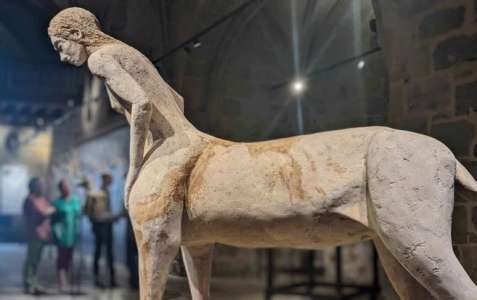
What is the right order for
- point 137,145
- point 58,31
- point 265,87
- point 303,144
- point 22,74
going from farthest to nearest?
1. point 265,87
2. point 22,74
3. point 58,31
4. point 137,145
5. point 303,144

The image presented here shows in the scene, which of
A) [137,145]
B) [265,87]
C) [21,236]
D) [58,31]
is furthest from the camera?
[265,87]

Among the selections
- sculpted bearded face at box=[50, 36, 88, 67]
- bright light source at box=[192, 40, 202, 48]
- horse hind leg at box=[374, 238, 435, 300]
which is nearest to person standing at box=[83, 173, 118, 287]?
bright light source at box=[192, 40, 202, 48]

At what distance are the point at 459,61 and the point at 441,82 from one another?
16 centimetres

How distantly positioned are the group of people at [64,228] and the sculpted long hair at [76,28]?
2.19 metres

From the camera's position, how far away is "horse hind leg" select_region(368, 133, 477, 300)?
1485 mm

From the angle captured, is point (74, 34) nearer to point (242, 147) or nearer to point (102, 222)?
point (242, 147)

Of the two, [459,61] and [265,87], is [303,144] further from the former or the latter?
[265,87]

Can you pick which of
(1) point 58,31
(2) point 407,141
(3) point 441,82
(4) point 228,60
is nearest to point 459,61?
(3) point 441,82

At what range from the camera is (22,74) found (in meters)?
4.68

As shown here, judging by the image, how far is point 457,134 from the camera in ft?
9.35

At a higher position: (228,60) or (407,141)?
(228,60)

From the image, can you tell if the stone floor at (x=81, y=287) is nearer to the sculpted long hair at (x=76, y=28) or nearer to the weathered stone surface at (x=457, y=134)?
the weathered stone surface at (x=457, y=134)

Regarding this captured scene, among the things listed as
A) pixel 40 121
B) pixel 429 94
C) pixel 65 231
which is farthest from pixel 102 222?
pixel 429 94

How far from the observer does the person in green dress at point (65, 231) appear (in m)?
4.14
